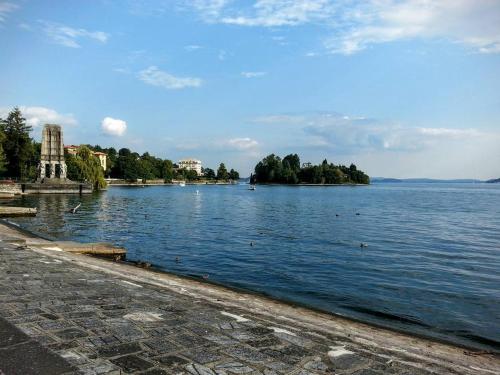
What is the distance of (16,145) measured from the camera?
114m

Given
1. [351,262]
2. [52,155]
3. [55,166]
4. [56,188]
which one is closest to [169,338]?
[351,262]

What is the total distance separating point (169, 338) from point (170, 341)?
17 cm

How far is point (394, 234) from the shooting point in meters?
37.2

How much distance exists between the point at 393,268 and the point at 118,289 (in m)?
16.1

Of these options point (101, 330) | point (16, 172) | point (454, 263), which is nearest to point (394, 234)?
point (454, 263)

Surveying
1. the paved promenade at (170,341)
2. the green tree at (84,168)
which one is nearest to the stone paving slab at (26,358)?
the paved promenade at (170,341)

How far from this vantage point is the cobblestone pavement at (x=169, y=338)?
600cm

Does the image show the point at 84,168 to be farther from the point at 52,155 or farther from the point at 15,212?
the point at 15,212

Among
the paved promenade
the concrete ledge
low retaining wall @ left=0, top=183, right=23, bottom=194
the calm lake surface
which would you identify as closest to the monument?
low retaining wall @ left=0, top=183, right=23, bottom=194

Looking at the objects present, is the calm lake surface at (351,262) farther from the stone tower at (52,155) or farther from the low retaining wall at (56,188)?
the stone tower at (52,155)

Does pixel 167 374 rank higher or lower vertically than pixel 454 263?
higher

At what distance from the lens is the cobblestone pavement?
600 cm

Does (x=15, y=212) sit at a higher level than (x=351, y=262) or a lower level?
higher

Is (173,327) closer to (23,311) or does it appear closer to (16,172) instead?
(23,311)
